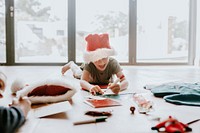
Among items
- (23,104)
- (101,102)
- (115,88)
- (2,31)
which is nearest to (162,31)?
(2,31)

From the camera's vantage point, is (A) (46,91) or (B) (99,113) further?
(A) (46,91)

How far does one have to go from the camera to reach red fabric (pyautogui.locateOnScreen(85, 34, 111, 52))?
1947mm

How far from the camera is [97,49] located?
1.91 meters

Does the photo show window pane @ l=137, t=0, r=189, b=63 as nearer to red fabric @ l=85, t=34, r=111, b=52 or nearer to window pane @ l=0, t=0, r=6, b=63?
window pane @ l=0, t=0, r=6, b=63

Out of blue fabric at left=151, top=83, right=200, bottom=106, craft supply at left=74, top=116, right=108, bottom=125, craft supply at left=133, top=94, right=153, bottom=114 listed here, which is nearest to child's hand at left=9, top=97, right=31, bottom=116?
craft supply at left=74, top=116, right=108, bottom=125

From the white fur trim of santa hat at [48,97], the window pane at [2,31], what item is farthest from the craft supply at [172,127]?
the window pane at [2,31]

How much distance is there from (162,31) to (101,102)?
3.14m

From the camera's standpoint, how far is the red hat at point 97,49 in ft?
6.18

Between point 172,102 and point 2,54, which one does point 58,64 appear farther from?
point 172,102

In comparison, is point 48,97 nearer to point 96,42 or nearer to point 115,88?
point 115,88

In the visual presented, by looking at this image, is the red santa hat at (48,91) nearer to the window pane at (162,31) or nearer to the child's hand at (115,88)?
the child's hand at (115,88)

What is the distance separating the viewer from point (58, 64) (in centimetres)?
425

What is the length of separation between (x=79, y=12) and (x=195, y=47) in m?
1.84

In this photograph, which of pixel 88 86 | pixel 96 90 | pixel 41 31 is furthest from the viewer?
pixel 41 31
